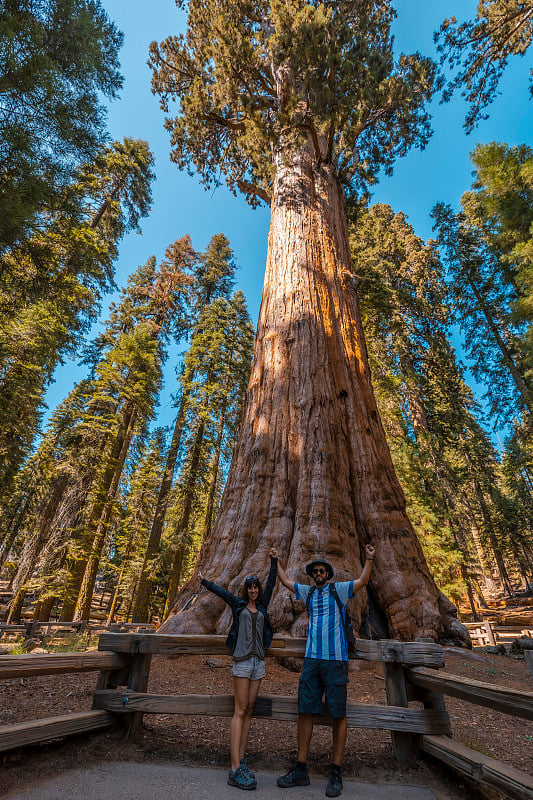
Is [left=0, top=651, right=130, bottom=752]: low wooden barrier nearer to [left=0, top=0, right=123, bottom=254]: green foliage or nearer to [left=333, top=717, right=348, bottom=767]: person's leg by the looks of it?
[left=333, top=717, right=348, bottom=767]: person's leg

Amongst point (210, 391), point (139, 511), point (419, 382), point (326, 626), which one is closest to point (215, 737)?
point (326, 626)

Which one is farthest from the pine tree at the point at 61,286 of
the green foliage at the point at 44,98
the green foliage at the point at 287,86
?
the green foliage at the point at 287,86

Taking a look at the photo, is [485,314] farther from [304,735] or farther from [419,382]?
[304,735]

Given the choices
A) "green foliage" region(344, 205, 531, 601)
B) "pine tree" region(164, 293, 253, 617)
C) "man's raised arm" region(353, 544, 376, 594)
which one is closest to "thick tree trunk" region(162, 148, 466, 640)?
"man's raised arm" region(353, 544, 376, 594)

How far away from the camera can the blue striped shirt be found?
3.21 m

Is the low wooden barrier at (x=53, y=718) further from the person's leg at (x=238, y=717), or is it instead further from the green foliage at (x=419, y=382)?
the green foliage at (x=419, y=382)

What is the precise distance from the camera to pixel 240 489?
→ 6.61 meters

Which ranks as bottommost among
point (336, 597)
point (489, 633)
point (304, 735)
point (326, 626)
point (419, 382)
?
point (304, 735)

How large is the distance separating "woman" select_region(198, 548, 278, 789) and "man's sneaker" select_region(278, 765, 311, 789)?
8.3 inches

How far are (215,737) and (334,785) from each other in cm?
135

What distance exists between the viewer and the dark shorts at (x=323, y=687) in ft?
10.0

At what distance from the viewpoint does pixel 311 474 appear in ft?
20.8

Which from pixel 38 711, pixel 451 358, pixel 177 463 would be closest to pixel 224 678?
pixel 38 711

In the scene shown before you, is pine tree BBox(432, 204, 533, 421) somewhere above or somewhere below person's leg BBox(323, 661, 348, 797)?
above
